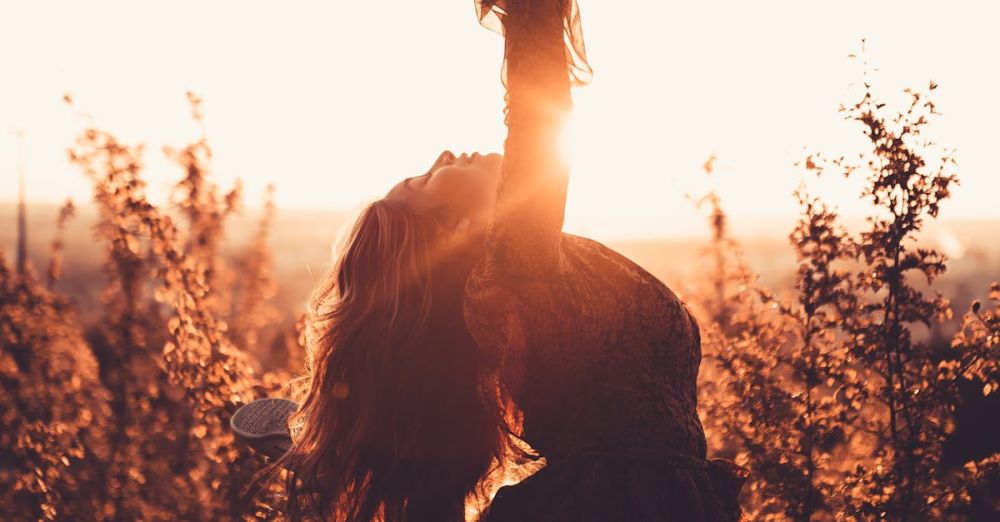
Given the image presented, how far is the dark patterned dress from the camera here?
4.70 ft

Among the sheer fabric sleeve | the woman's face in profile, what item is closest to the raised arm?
the sheer fabric sleeve

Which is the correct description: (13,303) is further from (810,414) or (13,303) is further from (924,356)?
(924,356)

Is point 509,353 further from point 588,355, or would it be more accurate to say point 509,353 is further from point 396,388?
point 396,388

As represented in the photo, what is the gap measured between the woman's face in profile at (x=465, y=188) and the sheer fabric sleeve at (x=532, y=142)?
1.28 ft

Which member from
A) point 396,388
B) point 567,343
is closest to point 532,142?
point 567,343

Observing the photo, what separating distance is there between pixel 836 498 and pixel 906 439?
290 mm

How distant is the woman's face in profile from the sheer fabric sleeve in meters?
0.39

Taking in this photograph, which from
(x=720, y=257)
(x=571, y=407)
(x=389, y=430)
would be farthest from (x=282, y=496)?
(x=720, y=257)

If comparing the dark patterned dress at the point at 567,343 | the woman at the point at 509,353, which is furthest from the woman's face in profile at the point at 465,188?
the dark patterned dress at the point at 567,343

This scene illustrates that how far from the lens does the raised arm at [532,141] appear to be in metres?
1.42

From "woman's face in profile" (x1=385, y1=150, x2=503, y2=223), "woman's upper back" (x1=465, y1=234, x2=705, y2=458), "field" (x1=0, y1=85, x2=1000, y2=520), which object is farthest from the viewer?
"field" (x1=0, y1=85, x2=1000, y2=520)

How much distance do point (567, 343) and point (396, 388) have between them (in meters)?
0.55

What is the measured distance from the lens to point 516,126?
143 cm

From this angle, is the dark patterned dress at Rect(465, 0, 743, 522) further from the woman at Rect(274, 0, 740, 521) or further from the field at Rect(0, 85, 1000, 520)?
the field at Rect(0, 85, 1000, 520)
